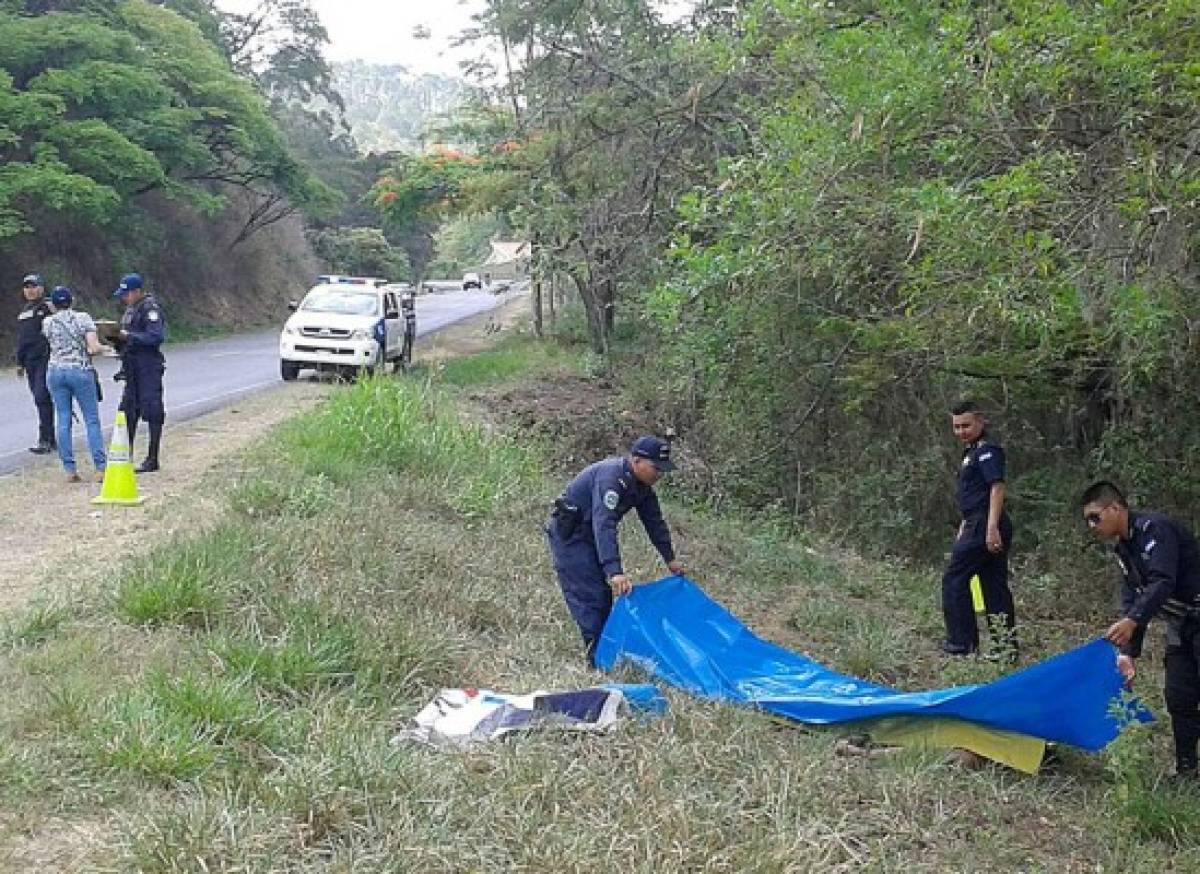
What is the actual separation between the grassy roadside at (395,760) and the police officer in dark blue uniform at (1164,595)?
1.50 feet

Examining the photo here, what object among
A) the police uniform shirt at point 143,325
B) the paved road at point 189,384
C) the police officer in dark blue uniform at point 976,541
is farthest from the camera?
the paved road at point 189,384

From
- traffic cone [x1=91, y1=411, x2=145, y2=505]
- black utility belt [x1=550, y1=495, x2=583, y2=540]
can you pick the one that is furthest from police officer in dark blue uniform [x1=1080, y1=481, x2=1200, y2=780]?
traffic cone [x1=91, y1=411, x2=145, y2=505]

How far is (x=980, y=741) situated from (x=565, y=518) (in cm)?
242

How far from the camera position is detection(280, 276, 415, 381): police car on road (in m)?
19.2

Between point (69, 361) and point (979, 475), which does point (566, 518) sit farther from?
point (69, 361)

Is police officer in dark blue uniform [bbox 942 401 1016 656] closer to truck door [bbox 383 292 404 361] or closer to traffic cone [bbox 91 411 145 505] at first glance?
traffic cone [bbox 91 411 145 505]

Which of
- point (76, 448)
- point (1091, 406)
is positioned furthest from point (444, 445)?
point (1091, 406)

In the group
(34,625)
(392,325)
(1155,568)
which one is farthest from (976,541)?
(392,325)

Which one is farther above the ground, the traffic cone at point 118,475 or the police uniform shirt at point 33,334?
the police uniform shirt at point 33,334

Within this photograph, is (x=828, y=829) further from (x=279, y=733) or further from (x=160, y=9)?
(x=160, y=9)

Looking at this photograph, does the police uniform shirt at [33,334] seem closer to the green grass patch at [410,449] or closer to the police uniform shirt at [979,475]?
the green grass patch at [410,449]

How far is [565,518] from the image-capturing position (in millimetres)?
6902

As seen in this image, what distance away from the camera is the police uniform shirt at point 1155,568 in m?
5.59

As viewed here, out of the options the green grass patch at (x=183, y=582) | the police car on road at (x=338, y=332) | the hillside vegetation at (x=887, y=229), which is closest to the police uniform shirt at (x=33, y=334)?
the green grass patch at (x=183, y=582)
